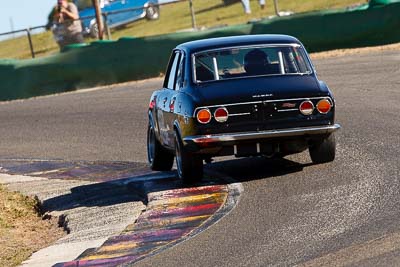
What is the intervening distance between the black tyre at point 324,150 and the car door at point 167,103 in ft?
5.13

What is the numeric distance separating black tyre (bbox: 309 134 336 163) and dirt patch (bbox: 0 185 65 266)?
2.78m

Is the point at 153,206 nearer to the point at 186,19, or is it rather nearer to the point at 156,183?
the point at 156,183

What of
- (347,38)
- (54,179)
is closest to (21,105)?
(347,38)

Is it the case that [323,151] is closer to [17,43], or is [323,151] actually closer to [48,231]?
[48,231]

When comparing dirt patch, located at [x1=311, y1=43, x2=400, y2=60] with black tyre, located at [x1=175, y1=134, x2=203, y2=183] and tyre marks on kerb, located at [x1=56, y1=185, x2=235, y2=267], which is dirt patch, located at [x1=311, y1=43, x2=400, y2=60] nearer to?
black tyre, located at [x1=175, y1=134, x2=203, y2=183]

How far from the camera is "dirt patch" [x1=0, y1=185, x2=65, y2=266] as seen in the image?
10.3m

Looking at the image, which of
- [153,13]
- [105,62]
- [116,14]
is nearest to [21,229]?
[105,62]

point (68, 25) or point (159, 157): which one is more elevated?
point (159, 157)

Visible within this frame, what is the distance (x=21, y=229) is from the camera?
39.5 ft

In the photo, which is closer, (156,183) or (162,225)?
(162,225)

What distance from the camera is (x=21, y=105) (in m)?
24.5

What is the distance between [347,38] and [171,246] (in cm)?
1732

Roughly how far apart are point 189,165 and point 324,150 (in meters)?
1.48

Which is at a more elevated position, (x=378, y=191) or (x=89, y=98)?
(x=378, y=191)
